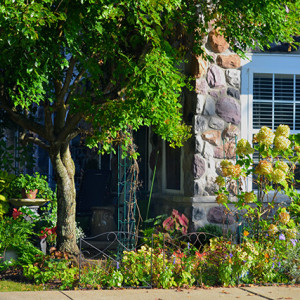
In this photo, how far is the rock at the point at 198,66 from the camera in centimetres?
824

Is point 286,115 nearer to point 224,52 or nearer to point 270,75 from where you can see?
point 270,75

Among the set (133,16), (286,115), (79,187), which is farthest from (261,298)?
(79,187)

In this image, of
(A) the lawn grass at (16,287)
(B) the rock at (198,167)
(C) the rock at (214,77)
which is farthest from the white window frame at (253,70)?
(A) the lawn grass at (16,287)

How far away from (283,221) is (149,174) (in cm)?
349

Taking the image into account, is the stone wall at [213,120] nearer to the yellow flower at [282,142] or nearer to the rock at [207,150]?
the rock at [207,150]

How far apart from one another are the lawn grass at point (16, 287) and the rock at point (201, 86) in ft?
12.1

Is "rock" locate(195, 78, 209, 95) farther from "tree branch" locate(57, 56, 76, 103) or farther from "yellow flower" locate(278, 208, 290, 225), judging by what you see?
"yellow flower" locate(278, 208, 290, 225)

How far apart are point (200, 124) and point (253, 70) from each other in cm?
126

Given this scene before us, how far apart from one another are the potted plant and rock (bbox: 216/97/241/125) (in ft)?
9.22

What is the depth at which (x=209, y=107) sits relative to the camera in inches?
328

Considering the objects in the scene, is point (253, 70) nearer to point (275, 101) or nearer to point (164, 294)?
point (275, 101)

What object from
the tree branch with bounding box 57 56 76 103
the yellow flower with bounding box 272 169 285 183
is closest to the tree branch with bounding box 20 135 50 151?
the tree branch with bounding box 57 56 76 103

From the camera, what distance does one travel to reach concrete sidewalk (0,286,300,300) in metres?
5.58

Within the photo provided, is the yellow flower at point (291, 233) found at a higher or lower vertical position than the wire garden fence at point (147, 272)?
higher
